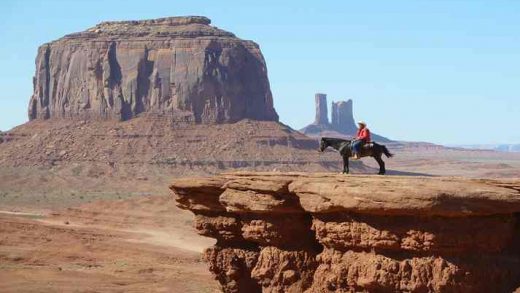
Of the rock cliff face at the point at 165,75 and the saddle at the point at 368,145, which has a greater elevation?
the rock cliff face at the point at 165,75

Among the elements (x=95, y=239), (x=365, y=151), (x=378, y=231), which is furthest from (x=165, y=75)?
(x=378, y=231)

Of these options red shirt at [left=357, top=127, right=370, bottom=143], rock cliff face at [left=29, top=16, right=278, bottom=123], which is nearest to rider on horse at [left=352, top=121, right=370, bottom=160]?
red shirt at [left=357, top=127, right=370, bottom=143]

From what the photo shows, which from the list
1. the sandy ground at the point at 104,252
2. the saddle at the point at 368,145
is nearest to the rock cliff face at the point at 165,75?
the sandy ground at the point at 104,252

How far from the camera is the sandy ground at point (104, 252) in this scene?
36406 mm

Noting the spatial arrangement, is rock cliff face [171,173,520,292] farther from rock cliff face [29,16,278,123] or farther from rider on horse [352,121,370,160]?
rock cliff face [29,16,278,123]

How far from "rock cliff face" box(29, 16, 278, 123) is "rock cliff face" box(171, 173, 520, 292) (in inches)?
3555

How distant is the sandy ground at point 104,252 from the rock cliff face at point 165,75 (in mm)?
39741

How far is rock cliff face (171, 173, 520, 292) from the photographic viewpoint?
53.2ft

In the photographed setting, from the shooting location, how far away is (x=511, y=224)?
55.7 ft

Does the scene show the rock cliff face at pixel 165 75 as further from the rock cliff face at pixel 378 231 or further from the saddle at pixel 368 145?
the rock cliff face at pixel 378 231


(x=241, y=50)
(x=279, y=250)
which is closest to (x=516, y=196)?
(x=279, y=250)

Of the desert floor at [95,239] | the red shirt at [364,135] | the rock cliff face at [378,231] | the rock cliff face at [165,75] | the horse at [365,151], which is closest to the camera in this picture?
the rock cliff face at [378,231]

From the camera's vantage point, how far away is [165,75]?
369 feet

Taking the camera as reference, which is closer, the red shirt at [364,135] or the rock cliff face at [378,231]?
the rock cliff face at [378,231]
